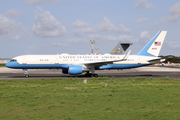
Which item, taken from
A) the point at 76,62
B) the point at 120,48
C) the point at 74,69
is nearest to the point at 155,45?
the point at 76,62

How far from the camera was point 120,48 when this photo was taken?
2670 inches

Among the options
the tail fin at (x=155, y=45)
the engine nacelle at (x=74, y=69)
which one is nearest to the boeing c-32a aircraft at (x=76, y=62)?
the engine nacelle at (x=74, y=69)

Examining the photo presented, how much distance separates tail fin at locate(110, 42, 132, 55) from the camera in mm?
66625

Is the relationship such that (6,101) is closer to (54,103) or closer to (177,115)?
(54,103)

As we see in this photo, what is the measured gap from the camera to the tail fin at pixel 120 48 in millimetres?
66625

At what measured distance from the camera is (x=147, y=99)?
605 inches

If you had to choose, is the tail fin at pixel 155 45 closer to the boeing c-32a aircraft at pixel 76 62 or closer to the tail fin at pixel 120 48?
the boeing c-32a aircraft at pixel 76 62

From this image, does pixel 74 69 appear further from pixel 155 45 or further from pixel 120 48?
pixel 120 48

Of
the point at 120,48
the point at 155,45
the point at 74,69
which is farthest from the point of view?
the point at 120,48

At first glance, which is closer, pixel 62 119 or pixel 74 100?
pixel 62 119

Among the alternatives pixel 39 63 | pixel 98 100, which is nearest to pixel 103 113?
pixel 98 100

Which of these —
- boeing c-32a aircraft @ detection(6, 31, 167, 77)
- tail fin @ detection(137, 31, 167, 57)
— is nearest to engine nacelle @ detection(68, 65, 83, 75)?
boeing c-32a aircraft @ detection(6, 31, 167, 77)

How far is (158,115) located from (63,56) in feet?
89.8

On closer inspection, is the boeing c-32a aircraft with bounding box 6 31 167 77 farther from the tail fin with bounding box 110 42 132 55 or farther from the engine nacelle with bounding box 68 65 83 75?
the tail fin with bounding box 110 42 132 55
